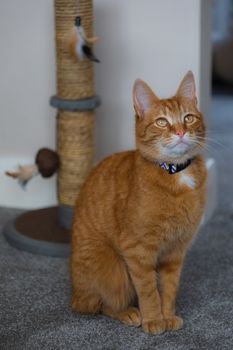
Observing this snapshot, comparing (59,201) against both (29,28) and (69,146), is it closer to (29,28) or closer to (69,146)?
(69,146)

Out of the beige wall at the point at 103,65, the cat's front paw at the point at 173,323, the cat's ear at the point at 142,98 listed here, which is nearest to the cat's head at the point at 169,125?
the cat's ear at the point at 142,98

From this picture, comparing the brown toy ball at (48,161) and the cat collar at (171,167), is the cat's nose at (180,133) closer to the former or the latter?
the cat collar at (171,167)

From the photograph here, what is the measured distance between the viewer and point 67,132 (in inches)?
90.3

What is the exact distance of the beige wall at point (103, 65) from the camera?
2354 mm

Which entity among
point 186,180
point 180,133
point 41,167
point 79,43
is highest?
point 79,43

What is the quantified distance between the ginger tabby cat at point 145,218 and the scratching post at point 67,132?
1.39ft

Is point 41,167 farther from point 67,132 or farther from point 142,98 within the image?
point 142,98

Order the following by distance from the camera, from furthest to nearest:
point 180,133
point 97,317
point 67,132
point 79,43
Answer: point 67,132, point 79,43, point 97,317, point 180,133

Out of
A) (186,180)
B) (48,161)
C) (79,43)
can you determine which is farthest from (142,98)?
(48,161)

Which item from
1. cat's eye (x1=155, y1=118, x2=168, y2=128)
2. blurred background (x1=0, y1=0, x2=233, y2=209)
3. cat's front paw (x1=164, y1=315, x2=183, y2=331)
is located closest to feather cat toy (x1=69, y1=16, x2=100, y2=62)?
blurred background (x1=0, y1=0, x2=233, y2=209)

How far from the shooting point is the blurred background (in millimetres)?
2354

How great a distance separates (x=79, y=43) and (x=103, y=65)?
0.32 metres

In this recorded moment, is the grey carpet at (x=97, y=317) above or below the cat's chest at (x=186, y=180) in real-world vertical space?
below

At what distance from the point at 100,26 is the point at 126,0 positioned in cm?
13
